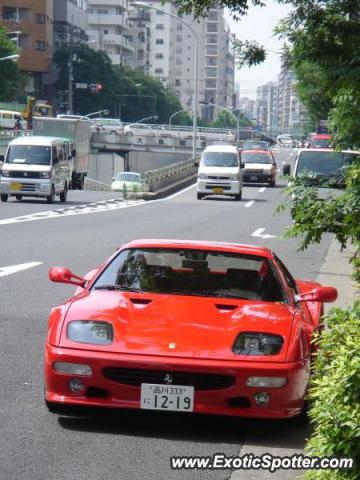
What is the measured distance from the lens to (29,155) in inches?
1641

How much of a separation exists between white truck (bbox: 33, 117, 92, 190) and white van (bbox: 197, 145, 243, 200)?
892 centimetres

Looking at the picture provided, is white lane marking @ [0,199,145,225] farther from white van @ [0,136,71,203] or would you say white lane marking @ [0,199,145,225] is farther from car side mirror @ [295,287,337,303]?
car side mirror @ [295,287,337,303]

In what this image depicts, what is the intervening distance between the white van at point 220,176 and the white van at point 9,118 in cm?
5057

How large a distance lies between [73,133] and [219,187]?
12169 millimetres

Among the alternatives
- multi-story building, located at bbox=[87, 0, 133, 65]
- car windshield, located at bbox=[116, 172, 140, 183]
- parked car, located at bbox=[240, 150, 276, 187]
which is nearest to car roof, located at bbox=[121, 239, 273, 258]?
parked car, located at bbox=[240, 150, 276, 187]

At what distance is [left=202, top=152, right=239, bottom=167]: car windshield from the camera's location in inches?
2020

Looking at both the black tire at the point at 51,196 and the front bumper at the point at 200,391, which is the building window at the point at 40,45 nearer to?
the black tire at the point at 51,196

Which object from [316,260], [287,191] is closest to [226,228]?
[316,260]

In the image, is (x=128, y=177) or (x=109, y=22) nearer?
(x=128, y=177)

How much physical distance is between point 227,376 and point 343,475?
2.35 metres

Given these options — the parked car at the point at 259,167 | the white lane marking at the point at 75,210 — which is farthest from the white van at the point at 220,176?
the parked car at the point at 259,167

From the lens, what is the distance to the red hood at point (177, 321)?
280 inches

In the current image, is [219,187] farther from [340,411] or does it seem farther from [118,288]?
[340,411]

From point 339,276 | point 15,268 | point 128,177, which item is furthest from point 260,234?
point 128,177
